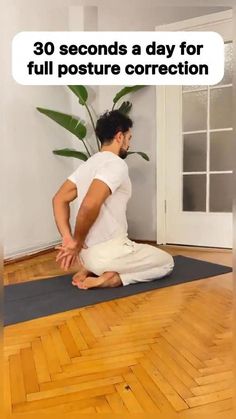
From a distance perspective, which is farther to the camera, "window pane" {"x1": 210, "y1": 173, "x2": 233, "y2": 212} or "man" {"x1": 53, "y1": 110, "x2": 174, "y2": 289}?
"man" {"x1": 53, "y1": 110, "x2": 174, "y2": 289}

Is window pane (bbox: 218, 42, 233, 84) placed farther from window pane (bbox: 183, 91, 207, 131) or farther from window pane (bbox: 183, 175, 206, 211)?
window pane (bbox: 183, 175, 206, 211)

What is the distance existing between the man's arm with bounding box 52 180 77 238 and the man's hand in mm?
32

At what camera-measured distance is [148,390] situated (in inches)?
16.3

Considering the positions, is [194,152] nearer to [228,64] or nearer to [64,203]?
[64,203]

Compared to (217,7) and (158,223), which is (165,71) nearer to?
(217,7)

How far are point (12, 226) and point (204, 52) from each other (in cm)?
45

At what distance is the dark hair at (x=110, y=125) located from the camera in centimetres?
63

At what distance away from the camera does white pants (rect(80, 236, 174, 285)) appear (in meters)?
0.98

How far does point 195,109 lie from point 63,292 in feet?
1.65

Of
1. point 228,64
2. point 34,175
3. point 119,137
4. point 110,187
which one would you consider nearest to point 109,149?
point 119,137

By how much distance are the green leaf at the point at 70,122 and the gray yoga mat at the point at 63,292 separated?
310 mm

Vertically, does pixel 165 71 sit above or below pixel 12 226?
above

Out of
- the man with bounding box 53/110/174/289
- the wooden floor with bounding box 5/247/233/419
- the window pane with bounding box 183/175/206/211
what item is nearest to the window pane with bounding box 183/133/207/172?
the window pane with bounding box 183/175/206/211

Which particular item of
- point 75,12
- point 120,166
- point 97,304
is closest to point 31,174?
point 120,166
